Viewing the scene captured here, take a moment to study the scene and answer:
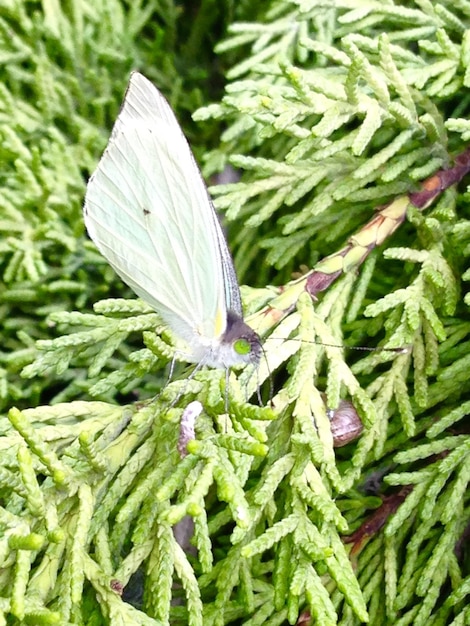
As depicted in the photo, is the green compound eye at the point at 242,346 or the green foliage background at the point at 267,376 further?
the green compound eye at the point at 242,346

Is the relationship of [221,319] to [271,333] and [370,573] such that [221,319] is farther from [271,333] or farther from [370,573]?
[370,573]

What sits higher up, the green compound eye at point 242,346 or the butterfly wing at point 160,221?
the butterfly wing at point 160,221

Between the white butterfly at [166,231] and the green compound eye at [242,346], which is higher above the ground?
the white butterfly at [166,231]

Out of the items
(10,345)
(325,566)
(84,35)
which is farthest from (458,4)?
(10,345)

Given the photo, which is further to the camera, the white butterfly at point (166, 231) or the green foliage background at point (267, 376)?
the white butterfly at point (166, 231)

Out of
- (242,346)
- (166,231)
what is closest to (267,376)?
(242,346)
